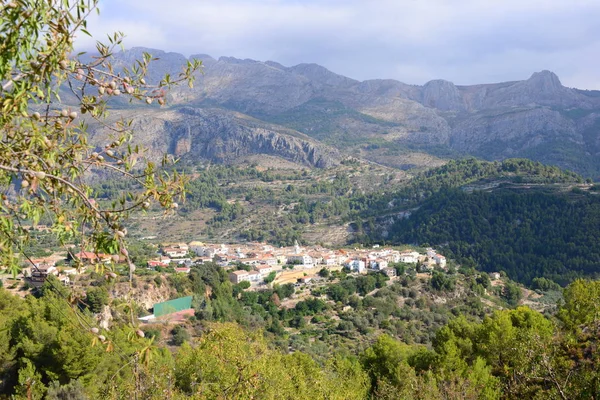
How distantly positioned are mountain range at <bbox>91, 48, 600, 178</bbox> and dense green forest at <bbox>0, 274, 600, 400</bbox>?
274 ft

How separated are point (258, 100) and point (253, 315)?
160m

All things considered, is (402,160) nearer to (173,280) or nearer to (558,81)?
(173,280)

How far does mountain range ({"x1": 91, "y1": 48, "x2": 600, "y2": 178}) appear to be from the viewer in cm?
12325

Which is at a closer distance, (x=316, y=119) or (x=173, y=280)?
(x=173, y=280)

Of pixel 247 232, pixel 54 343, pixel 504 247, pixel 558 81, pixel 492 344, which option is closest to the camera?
pixel 54 343

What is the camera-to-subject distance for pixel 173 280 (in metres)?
32.3

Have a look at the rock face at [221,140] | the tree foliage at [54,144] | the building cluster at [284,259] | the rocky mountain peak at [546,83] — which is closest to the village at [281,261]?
the building cluster at [284,259]

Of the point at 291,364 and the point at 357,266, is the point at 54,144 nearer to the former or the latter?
the point at 291,364

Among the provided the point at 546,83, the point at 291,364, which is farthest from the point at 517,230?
the point at 546,83

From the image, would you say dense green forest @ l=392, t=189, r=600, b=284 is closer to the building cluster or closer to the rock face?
the building cluster

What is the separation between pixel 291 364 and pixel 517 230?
54992 mm

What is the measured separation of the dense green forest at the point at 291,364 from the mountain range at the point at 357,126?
83446mm

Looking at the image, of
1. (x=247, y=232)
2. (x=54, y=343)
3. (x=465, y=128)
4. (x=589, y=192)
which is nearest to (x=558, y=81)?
(x=465, y=128)

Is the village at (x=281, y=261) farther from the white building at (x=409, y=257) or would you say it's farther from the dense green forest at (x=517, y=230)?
the dense green forest at (x=517, y=230)
